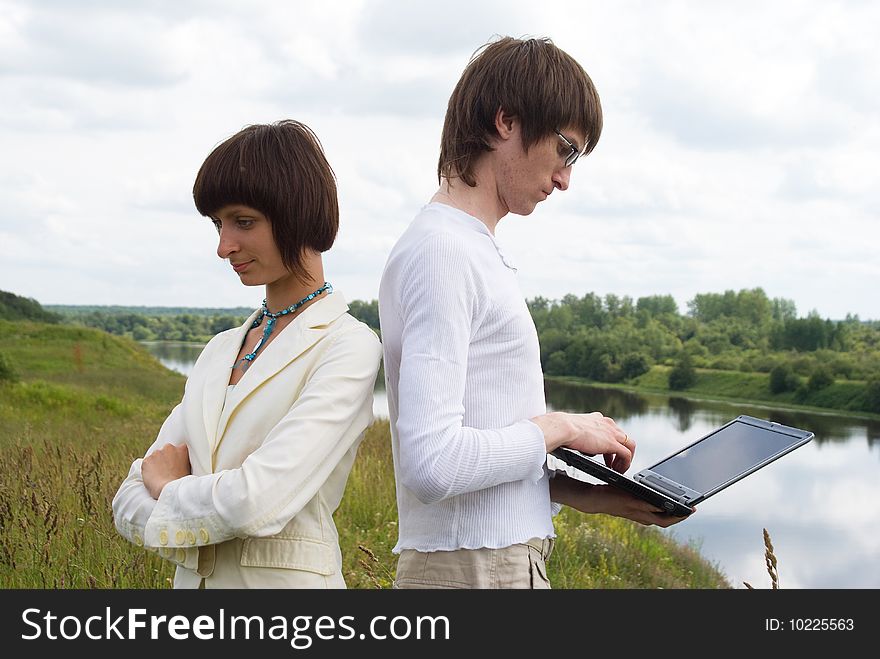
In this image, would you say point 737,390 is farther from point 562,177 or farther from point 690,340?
point 562,177

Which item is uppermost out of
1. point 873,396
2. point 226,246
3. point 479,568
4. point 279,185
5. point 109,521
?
point 873,396

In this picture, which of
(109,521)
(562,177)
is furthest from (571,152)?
(109,521)

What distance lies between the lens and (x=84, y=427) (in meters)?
8.35

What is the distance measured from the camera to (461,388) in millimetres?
1679

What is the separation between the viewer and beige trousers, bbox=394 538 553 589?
180 cm

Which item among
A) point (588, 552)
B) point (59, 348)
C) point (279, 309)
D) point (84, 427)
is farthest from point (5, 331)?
point (279, 309)

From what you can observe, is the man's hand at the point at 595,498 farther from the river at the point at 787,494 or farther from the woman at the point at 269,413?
the river at the point at 787,494

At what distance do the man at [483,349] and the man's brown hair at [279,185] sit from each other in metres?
0.23

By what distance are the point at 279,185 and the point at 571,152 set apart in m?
0.64

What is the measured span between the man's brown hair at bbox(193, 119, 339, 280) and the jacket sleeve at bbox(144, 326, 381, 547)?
11.8 inches

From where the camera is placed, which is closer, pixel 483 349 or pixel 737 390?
pixel 483 349

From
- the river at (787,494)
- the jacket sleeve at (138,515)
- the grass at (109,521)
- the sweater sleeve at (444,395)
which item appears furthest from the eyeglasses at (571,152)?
the river at (787,494)
